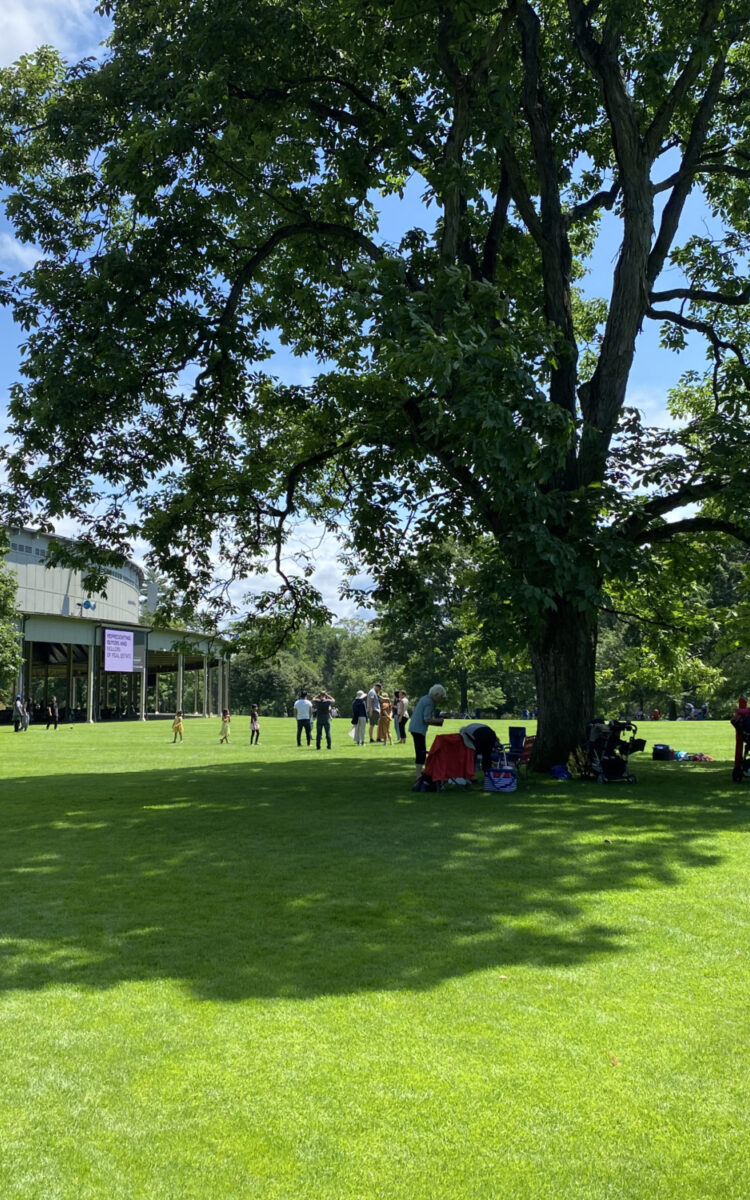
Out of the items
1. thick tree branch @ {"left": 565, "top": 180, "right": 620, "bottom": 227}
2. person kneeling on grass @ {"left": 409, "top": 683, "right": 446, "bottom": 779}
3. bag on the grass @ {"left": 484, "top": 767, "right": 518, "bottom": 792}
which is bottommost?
bag on the grass @ {"left": 484, "top": 767, "right": 518, "bottom": 792}

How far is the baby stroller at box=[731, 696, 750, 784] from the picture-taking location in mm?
15344

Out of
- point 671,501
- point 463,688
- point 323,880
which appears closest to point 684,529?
point 671,501

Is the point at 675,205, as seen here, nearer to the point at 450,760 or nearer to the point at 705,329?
the point at 705,329

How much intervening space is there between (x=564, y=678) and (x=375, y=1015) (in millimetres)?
11752

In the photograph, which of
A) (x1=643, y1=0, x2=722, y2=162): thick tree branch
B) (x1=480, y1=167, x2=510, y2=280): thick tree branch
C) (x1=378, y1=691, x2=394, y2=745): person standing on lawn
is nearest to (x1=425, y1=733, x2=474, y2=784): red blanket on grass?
(x1=480, y1=167, x2=510, y2=280): thick tree branch

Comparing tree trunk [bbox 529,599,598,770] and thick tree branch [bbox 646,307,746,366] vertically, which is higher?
thick tree branch [bbox 646,307,746,366]

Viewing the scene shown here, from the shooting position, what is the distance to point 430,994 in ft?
16.3

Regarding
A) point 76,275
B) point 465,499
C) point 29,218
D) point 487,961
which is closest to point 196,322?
point 76,275

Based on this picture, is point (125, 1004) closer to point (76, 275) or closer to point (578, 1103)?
point (578, 1103)

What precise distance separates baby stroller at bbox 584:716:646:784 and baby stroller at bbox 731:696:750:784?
5.18 feet

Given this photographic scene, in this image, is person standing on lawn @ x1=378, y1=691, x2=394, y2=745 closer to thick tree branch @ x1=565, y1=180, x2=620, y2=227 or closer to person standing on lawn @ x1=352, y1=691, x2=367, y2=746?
person standing on lawn @ x1=352, y1=691, x2=367, y2=746

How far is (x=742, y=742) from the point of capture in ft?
52.0

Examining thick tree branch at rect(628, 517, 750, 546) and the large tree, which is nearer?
the large tree

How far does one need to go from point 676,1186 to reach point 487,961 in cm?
243
